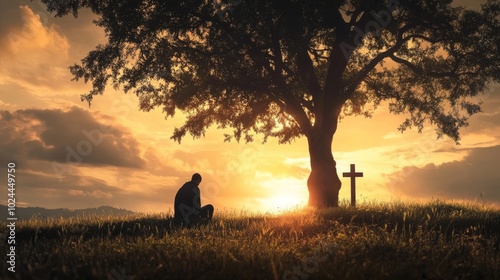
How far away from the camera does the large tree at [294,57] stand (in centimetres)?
1977

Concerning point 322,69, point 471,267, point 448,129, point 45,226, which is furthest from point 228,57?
point 471,267

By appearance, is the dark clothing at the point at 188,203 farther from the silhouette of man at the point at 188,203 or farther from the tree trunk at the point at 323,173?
the tree trunk at the point at 323,173

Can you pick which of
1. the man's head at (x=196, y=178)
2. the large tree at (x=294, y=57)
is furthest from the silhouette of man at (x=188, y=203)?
the large tree at (x=294, y=57)

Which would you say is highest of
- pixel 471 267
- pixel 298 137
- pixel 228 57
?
pixel 228 57

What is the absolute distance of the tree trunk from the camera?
72.9 feet

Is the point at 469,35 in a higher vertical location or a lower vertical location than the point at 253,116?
higher

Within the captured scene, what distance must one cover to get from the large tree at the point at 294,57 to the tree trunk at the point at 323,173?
46 mm

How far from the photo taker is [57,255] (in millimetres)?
8227

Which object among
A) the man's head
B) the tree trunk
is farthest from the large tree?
the man's head

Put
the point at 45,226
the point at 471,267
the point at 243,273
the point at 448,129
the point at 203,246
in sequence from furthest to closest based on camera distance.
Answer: the point at 448,129 → the point at 45,226 → the point at 203,246 → the point at 471,267 → the point at 243,273

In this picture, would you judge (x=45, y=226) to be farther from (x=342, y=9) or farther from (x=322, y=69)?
(x=322, y=69)

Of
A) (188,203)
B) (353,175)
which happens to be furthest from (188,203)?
(353,175)

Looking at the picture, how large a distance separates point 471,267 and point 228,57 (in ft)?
48.6

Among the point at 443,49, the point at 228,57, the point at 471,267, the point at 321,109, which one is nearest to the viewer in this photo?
the point at 471,267
